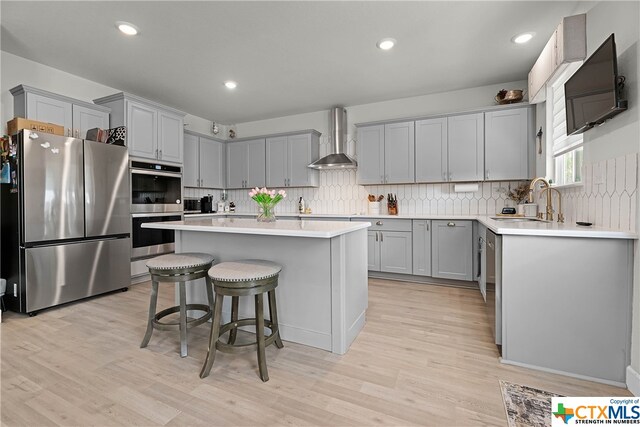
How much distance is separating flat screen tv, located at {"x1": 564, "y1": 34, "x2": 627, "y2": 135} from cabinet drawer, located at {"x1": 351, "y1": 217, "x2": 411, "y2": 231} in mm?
2017

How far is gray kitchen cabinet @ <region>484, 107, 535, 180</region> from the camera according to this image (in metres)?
3.64

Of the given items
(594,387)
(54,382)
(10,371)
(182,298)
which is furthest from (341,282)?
(10,371)

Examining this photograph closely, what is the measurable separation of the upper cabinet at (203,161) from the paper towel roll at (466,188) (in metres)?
4.12

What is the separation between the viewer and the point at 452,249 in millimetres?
3729

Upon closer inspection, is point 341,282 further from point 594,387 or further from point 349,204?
point 349,204

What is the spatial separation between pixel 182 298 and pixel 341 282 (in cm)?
109

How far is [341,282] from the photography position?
2.00 metres

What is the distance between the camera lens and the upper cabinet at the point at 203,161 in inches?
197

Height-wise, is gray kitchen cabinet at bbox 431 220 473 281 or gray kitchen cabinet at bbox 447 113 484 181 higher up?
gray kitchen cabinet at bbox 447 113 484 181

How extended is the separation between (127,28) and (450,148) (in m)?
3.84

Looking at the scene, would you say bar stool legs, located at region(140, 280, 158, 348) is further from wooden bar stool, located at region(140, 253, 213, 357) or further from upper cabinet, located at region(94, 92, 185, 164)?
upper cabinet, located at region(94, 92, 185, 164)

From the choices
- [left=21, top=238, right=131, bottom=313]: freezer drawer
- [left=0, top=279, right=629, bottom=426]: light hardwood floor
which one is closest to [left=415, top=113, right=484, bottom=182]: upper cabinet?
[left=0, top=279, right=629, bottom=426]: light hardwood floor

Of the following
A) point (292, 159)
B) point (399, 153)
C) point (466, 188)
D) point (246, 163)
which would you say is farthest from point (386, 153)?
point (246, 163)

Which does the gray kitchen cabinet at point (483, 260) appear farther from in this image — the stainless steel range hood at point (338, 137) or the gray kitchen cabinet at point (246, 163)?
the gray kitchen cabinet at point (246, 163)
